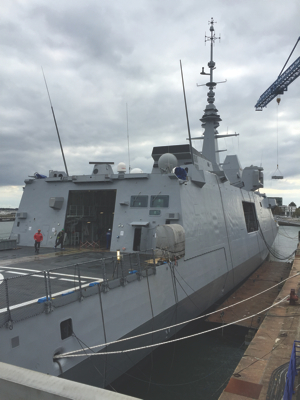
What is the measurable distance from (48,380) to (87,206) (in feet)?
44.8

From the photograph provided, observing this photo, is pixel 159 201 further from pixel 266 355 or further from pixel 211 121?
pixel 211 121

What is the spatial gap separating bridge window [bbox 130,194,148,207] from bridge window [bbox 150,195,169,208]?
269 mm

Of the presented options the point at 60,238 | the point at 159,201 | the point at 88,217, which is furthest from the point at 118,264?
the point at 88,217

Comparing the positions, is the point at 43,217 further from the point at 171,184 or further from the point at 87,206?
the point at 171,184

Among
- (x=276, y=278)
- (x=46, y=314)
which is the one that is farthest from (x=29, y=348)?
(x=276, y=278)

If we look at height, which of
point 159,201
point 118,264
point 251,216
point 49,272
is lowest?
point 49,272

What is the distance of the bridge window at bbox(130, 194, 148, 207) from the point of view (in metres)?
11.7

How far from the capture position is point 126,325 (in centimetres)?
721

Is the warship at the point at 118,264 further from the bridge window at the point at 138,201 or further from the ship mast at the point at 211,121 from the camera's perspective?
the ship mast at the point at 211,121

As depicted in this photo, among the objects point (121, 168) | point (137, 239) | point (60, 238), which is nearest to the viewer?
point (137, 239)

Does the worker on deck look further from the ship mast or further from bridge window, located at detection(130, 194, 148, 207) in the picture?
the ship mast

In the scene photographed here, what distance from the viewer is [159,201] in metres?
11.4

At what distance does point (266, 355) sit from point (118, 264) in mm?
4337

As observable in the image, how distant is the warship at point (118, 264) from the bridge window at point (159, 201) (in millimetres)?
41
